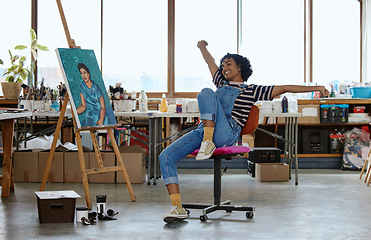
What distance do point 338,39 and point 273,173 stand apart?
2.91 m

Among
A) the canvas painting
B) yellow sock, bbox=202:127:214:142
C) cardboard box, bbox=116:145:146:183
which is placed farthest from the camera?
cardboard box, bbox=116:145:146:183

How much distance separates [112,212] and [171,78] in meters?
3.87

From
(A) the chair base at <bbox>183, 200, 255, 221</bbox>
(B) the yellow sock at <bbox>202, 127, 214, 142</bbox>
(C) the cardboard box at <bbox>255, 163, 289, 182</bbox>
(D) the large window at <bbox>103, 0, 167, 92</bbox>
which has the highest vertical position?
(D) the large window at <bbox>103, 0, 167, 92</bbox>

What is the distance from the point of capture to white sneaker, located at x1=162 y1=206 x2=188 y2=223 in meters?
3.75

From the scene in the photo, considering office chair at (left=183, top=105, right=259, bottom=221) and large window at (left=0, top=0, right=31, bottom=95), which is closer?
office chair at (left=183, top=105, right=259, bottom=221)

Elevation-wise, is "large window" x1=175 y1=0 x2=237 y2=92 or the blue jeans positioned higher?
"large window" x1=175 y1=0 x2=237 y2=92

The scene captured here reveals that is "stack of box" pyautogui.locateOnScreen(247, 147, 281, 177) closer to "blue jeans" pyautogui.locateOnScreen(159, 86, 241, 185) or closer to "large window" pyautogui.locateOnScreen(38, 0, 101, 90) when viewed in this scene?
"blue jeans" pyautogui.locateOnScreen(159, 86, 241, 185)

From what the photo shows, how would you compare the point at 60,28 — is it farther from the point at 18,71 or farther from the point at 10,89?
the point at 10,89

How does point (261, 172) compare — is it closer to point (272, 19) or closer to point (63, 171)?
point (63, 171)

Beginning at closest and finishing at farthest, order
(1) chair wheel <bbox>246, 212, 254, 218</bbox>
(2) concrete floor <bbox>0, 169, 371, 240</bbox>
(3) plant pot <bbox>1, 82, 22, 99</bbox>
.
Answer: (2) concrete floor <bbox>0, 169, 371, 240</bbox>
(1) chair wheel <bbox>246, 212, 254, 218</bbox>
(3) plant pot <bbox>1, 82, 22, 99</bbox>

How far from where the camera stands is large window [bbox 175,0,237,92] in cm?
774

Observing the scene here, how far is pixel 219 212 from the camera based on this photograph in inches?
165

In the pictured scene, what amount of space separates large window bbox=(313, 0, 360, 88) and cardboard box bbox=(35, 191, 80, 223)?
5004 millimetres

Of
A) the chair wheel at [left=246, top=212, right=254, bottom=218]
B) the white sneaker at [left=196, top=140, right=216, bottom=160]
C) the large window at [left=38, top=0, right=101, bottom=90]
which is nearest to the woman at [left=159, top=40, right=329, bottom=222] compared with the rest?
the white sneaker at [left=196, top=140, right=216, bottom=160]
